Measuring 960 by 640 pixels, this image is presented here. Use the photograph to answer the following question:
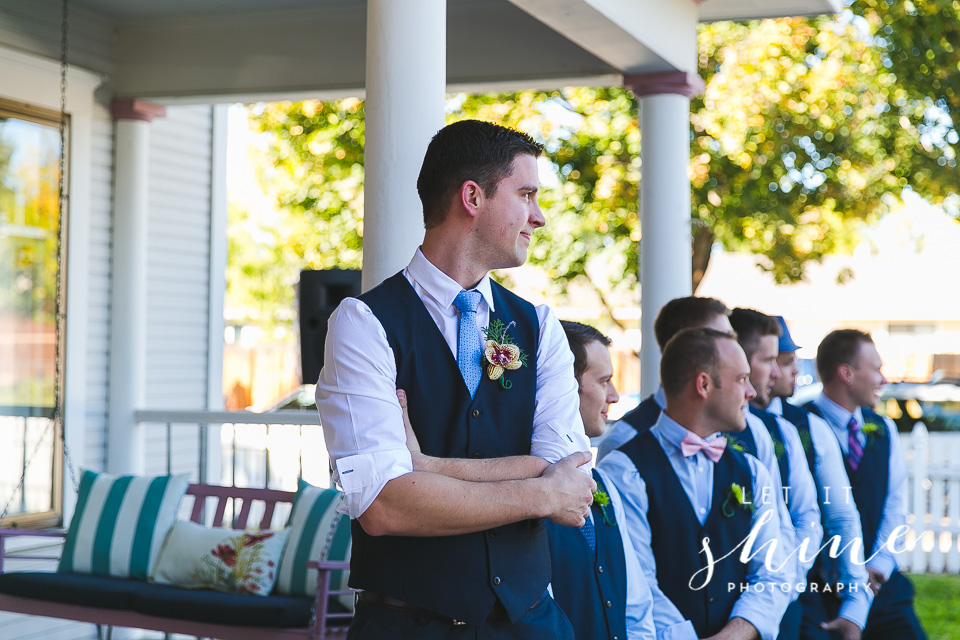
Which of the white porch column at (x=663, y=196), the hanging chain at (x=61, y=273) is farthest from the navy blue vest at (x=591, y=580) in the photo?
the hanging chain at (x=61, y=273)

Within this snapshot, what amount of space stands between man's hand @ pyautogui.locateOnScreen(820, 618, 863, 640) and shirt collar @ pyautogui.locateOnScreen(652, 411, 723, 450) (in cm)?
122

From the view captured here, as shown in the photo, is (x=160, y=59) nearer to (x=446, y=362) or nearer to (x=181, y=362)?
(x=181, y=362)

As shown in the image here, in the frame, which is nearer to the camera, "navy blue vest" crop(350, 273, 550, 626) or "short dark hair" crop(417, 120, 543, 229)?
"navy blue vest" crop(350, 273, 550, 626)

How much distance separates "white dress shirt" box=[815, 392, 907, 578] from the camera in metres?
5.04

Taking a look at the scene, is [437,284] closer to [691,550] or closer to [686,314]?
[691,550]

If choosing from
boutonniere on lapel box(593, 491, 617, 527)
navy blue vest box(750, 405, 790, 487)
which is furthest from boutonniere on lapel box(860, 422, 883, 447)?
boutonniere on lapel box(593, 491, 617, 527)

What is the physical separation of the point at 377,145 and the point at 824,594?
2625 mm

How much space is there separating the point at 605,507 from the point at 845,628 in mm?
1707

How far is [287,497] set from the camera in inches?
235

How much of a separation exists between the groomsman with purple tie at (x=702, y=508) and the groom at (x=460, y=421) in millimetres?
1118

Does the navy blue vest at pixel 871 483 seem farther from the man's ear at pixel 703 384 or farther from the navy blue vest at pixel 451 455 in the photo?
the navy blue vest at pixel 451 455

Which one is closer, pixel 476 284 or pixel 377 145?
pixel 476 284

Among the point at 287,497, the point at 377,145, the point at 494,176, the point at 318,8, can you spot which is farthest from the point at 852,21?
the point at 494,176

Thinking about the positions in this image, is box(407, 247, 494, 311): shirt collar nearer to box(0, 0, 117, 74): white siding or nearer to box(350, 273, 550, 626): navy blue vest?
box(350, 273, 550, 626): navy blue vest
